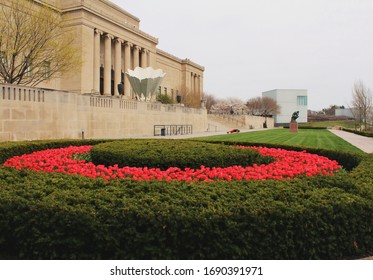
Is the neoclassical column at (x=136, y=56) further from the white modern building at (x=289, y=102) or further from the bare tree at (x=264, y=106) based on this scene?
the white modern building at (x=289, y=102)

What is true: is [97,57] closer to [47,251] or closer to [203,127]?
[203,127]

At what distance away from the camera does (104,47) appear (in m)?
46.9

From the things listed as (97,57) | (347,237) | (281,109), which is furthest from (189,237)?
(281,109)

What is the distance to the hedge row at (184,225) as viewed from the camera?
3158mm

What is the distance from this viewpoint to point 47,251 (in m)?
3.30

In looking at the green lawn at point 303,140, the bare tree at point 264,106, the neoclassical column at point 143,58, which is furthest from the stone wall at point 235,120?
the green lawn at point 303,140

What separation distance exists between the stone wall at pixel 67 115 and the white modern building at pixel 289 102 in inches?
3366

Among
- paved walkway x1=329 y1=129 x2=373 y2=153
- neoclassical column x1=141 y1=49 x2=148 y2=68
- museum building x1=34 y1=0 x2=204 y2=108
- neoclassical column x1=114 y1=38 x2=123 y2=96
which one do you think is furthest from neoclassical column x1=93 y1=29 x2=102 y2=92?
paved walkway x1=329 y1=129 x2=373 y2=153

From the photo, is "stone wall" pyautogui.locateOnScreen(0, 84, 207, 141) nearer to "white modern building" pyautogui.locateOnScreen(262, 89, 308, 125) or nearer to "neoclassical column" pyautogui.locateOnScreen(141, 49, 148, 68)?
"neoclassical column" pyautogui.locateOnScreen(141, 49, 148, 68)

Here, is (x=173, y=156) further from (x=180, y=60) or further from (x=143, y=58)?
(x=180, y=60)

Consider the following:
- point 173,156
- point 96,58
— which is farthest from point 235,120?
point 173,156

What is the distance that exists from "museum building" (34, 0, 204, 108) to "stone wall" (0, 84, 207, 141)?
6.90 meters

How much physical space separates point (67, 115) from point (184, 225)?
64.2ft

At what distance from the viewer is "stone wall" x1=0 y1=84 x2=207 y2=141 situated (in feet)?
55.8
